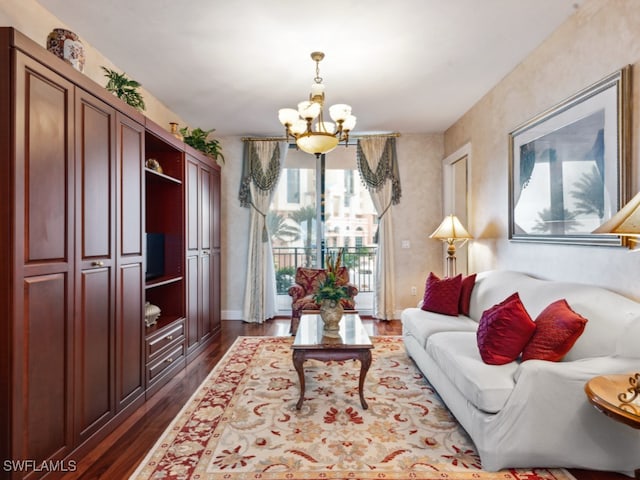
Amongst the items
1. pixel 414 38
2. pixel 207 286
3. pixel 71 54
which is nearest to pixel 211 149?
pixel 207 286

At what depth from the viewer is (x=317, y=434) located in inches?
89.0

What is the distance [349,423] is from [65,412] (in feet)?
5.45

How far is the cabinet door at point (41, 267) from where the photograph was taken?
163 centimetres

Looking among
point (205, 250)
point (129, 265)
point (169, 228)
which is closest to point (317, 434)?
point (129, 265)

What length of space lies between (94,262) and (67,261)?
0.24 meters

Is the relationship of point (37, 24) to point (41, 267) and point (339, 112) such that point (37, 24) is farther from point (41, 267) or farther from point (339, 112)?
point (339, 112)

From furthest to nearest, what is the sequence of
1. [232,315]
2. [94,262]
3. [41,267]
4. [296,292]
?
[232,315]
[296,292]
[94,262]
[41,267]

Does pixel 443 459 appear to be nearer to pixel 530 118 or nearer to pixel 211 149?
pixel 530 118

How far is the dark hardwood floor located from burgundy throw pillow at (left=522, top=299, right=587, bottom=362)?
606 mm

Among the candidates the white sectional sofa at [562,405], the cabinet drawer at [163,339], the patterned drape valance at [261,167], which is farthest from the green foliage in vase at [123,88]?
the white sectional sofa at [562,405]

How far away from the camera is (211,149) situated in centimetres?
448

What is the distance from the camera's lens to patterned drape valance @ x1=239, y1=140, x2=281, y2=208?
5.45 m

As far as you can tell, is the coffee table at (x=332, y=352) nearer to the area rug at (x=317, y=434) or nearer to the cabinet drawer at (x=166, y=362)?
the area rug at (x=317, y=434)

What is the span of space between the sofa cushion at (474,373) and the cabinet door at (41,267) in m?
→ 2.22
